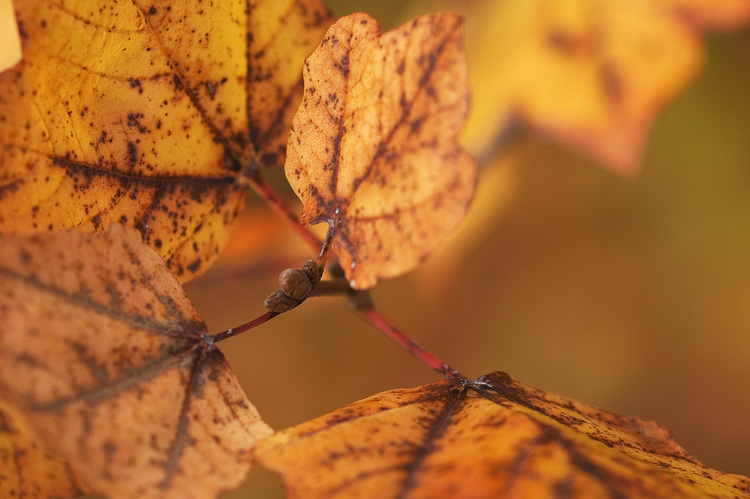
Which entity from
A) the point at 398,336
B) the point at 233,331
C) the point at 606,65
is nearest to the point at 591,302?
the point at 606,65

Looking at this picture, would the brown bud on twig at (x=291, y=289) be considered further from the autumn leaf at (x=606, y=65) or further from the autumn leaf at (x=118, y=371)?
the autumn leaf at (x=606, y=65)

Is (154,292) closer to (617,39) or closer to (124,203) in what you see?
(124,203)

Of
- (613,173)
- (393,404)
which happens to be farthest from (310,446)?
(613,173)

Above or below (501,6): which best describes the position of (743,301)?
below

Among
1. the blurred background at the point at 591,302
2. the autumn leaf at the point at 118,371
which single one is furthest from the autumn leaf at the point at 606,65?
the autumn leaf at the point at 118,371

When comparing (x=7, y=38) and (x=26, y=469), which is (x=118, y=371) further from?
(x=7, y=38)
